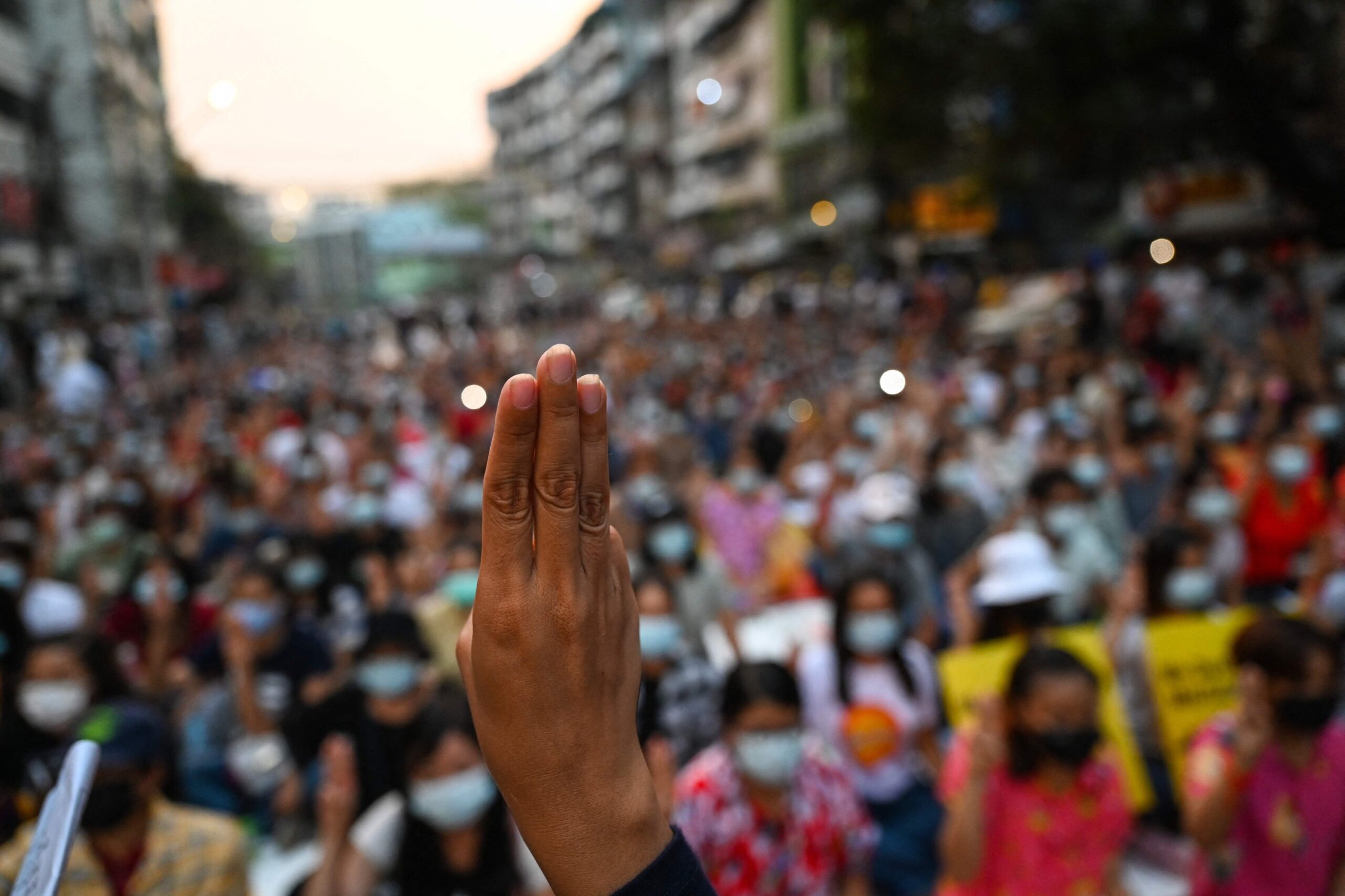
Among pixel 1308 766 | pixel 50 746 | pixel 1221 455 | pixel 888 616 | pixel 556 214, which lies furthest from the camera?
pixel 556 214

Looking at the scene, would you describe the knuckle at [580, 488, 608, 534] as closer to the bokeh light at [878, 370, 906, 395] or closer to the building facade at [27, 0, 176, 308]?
the bokeh light at [878, 370, 906, 395]

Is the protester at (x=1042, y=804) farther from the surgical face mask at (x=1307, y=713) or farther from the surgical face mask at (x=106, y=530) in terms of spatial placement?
the surgical face mask at (x=106, y=530)

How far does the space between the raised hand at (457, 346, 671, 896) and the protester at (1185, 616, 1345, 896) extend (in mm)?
2026

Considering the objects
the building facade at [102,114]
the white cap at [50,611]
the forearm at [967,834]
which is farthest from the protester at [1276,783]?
the building facade at [102,114]

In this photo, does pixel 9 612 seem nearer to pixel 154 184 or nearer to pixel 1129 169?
pixel 1129 169

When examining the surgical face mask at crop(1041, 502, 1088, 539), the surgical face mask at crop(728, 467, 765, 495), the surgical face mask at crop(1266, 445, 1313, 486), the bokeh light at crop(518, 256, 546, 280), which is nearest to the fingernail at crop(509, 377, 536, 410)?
the surgical face mask at crop(1041, 502, 1088, 539)

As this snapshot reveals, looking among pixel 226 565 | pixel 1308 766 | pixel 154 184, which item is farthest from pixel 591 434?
pixel 154 184

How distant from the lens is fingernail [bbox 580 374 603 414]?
91cm

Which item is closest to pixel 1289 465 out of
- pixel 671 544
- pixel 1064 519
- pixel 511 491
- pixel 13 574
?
pixel 1064 519

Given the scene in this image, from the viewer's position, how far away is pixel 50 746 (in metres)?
3.25

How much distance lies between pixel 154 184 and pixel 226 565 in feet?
50.8

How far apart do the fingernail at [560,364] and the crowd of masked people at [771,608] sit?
186 cm

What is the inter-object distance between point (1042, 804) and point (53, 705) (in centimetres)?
310

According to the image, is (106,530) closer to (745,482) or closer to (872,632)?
(745,482)
